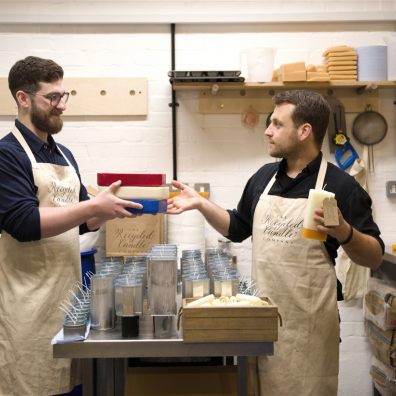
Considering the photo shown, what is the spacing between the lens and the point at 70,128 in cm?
313

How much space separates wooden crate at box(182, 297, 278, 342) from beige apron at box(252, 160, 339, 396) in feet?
1.84

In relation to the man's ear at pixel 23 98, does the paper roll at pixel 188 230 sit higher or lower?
lower

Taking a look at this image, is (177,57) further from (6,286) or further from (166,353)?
(166,353)

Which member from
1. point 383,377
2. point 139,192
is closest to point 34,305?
point 139,192

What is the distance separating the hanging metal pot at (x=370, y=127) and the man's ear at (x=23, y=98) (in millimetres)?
2069

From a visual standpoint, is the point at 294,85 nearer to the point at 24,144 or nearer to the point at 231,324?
the point at 24,144

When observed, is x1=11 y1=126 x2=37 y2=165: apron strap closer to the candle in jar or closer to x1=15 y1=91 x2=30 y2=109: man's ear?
x1=15 y1=91 x2=30 y2=109: man's ear

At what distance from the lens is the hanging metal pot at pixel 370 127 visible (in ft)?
10.2

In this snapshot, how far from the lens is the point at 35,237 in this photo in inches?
67.7

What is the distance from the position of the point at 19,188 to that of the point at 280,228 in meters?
1.05

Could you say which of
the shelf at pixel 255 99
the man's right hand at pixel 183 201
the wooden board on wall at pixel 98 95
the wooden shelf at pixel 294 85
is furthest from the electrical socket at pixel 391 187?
the wooden board on wall at pixel 98 95

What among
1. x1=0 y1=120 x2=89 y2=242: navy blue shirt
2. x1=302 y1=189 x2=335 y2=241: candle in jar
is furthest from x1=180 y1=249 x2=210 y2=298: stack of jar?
x1=0 y1=120 x2=89 y2=242: navy blue shirt

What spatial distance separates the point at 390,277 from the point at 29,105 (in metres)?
2.30

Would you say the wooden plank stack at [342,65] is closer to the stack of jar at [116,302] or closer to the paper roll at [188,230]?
the paper roll at [188,230]
